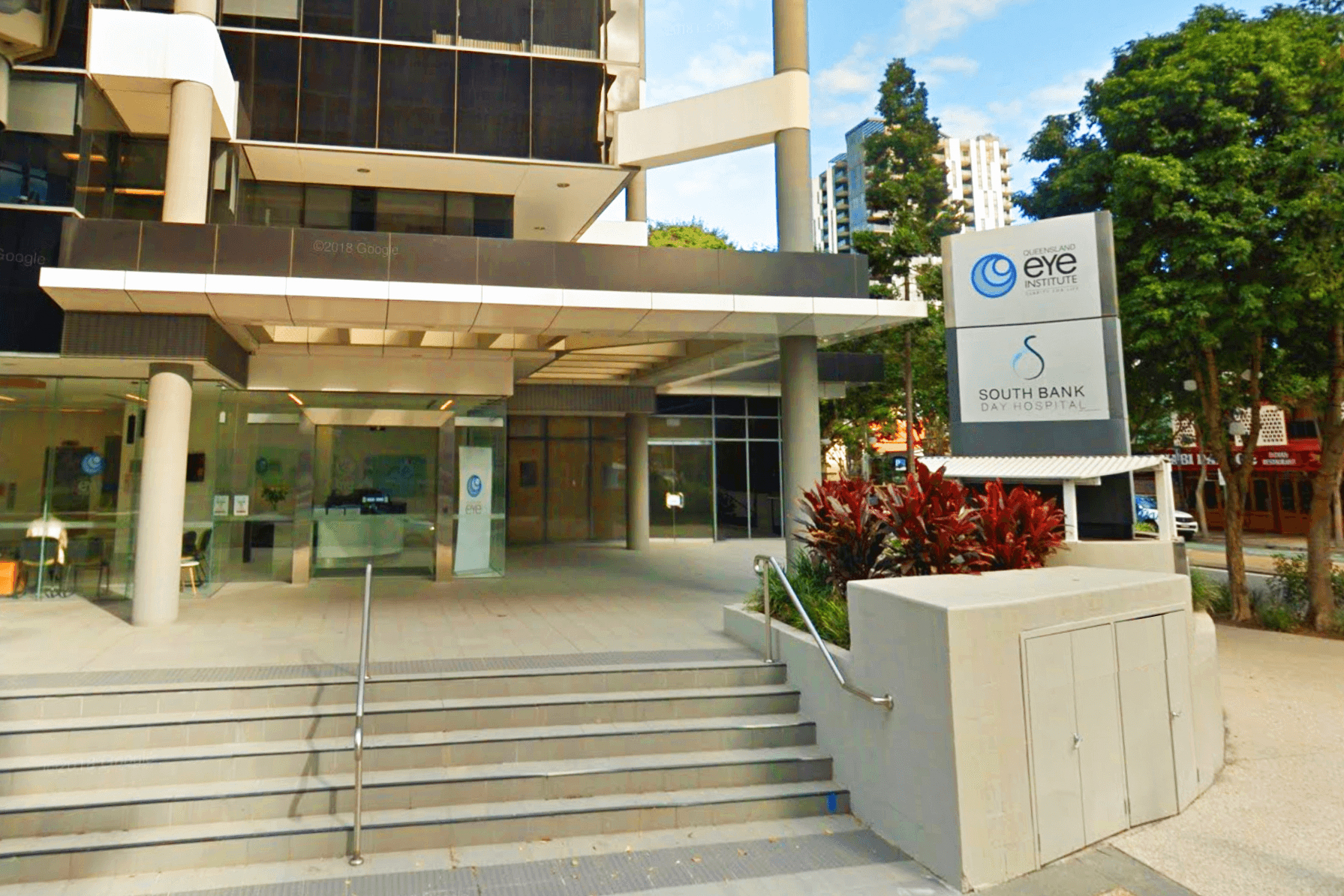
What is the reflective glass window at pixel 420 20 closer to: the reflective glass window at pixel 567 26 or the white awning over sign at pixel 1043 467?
the reflective glass window at pixel 567 26

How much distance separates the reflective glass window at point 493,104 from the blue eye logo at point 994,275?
715 cm

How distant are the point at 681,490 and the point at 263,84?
14.8 metres

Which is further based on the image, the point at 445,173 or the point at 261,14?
the point at 445,173

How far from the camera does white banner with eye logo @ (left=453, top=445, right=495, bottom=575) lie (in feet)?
42.1

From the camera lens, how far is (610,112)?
12539 millimetres

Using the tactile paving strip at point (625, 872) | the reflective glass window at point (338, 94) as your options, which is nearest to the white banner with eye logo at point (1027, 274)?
the tactile paving strip at point (625, 872)

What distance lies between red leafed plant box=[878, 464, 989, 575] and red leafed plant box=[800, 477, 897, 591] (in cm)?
22

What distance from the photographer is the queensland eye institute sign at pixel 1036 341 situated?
32.2ft

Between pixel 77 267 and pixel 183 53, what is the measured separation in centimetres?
318

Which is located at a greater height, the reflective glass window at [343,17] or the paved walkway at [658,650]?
the reflective glass window at [343,17]

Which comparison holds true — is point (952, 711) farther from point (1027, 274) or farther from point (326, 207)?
point (326, 207)

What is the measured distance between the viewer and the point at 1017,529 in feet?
24.7

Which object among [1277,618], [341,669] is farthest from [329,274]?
[1277,618]

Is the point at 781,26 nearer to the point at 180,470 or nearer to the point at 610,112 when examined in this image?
the point at 610,112
